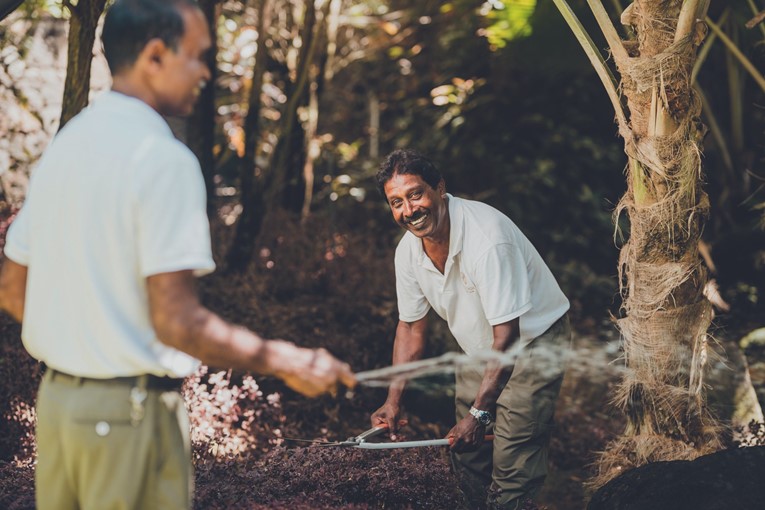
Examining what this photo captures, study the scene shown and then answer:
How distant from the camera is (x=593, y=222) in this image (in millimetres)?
8789

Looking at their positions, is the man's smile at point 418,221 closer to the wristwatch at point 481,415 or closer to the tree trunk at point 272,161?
the wristwatch at point 481,415

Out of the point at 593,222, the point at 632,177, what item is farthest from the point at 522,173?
the point at 632,177

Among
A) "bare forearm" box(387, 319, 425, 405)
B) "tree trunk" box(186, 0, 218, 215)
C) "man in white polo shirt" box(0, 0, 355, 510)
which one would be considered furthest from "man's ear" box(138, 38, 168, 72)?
"tree trunk" box(186, 0, 218, 215)

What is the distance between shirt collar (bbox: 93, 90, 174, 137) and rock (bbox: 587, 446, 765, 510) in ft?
7.29

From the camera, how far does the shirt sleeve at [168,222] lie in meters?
1.95

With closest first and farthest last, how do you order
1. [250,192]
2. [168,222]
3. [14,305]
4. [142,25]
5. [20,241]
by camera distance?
1. [168,222]
2. [142,25]
3. [20,241]
4. [14,305]
5. [250,192]

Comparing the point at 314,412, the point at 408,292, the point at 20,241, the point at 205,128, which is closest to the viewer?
the point at 20,241

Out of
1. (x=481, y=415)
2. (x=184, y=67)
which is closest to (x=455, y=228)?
(x=481, y=415)

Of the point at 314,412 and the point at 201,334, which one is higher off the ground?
the point at 201,334

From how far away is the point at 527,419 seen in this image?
3861 mm

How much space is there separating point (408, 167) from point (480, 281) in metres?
0.55

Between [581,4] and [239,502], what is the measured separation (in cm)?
535

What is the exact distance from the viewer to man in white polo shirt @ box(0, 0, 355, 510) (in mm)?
1974

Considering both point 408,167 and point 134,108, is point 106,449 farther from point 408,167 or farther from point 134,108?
point 408,167
